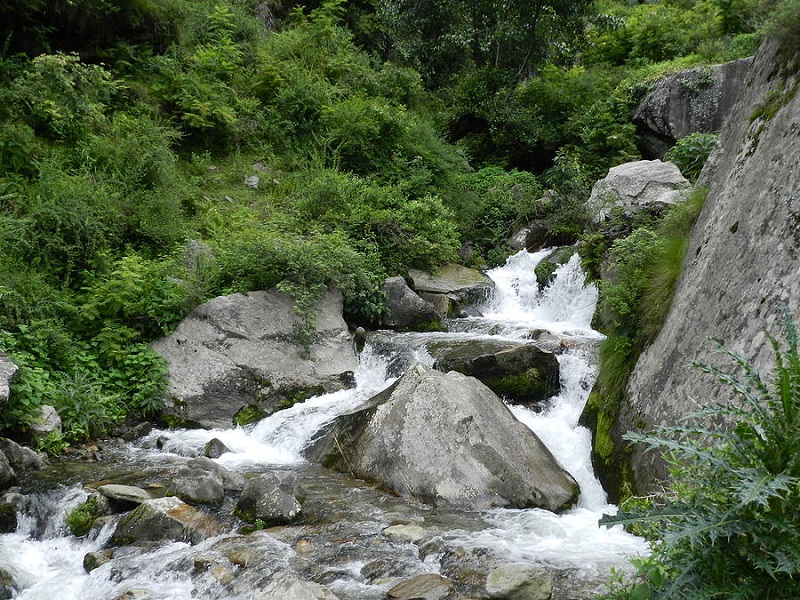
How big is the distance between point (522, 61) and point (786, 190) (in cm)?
1869

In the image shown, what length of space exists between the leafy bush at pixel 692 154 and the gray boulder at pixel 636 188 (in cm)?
63

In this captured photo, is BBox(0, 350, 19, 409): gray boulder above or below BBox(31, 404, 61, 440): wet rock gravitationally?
above

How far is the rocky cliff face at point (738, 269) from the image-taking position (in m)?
5.40

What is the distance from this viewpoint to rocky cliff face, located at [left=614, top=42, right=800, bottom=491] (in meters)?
5.40

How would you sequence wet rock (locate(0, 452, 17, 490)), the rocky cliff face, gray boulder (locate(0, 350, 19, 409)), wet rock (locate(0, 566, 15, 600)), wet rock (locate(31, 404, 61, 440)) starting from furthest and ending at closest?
1. wet rock (locate(31, 404, 61, 440))
2. gray boulder (locate(0, 350, 19, 409))
3. wet rock (locate(0, 452, 17, 490))
4. the rocky cliff face
5. wet rock (locate(0, 566, 15, 600))

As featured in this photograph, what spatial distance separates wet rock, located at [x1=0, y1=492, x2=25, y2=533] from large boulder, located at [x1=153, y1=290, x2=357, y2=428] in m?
2.97

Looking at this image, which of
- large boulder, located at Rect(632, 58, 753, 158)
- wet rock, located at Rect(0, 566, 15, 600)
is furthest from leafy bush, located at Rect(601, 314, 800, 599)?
large boulder, located at Rect(632, 58, 753, 158)

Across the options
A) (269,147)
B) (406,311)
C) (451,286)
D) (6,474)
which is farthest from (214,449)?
(269,147)

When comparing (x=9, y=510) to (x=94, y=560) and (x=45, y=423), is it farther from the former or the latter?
(x=45, y=423)

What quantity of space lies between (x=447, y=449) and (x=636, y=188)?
344 inches

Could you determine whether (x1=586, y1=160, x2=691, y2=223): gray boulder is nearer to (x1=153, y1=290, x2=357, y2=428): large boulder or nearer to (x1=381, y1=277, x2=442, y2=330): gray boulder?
(x1=381, y1=277, x2=442, y2=330): gray boulder

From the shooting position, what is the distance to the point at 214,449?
27.1 feet

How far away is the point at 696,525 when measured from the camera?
8.87 feet

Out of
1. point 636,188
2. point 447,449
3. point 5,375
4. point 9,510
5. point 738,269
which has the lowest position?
point 9,510
